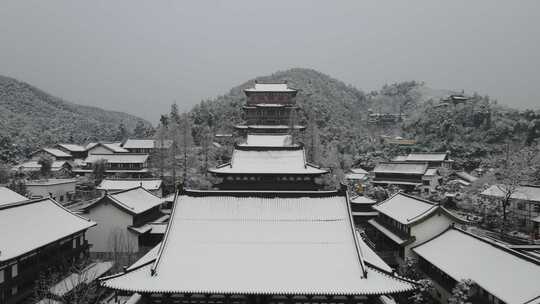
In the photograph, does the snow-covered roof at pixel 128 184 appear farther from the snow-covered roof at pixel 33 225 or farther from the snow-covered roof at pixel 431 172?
the snow-covered roof at pixel 431 172

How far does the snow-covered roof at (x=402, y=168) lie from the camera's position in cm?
6256

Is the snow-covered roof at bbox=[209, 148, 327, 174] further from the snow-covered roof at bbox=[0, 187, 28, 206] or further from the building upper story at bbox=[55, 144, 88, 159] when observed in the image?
the building upper story at bbox=[55, 144, 88, 159]

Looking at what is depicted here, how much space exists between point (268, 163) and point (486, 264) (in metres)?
18.5

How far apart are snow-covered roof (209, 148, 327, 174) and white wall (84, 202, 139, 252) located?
10.1 metres

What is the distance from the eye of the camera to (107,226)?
31969 mm

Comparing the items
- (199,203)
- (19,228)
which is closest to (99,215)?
(19,228)

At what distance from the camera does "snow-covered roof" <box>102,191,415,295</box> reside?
14.4 meters

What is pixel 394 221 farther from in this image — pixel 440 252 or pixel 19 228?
pixel 19 228

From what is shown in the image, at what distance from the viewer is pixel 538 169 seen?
2020 inches

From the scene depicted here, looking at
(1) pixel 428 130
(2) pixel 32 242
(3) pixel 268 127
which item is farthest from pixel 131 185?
(1) pixel 428 130

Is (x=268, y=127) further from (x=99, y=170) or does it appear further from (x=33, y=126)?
(x=33, y=126)

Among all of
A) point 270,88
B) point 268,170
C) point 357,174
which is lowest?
point 357,174

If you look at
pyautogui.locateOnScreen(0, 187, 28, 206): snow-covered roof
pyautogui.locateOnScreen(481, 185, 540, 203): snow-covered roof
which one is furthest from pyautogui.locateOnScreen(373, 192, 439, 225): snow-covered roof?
pyautogui.locateOnScreen(0, 187, 28, 206): snow-covered roof

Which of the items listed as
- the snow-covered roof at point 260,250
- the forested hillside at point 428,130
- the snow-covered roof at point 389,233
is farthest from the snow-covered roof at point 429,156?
the snow-covered roof at point 260,250
